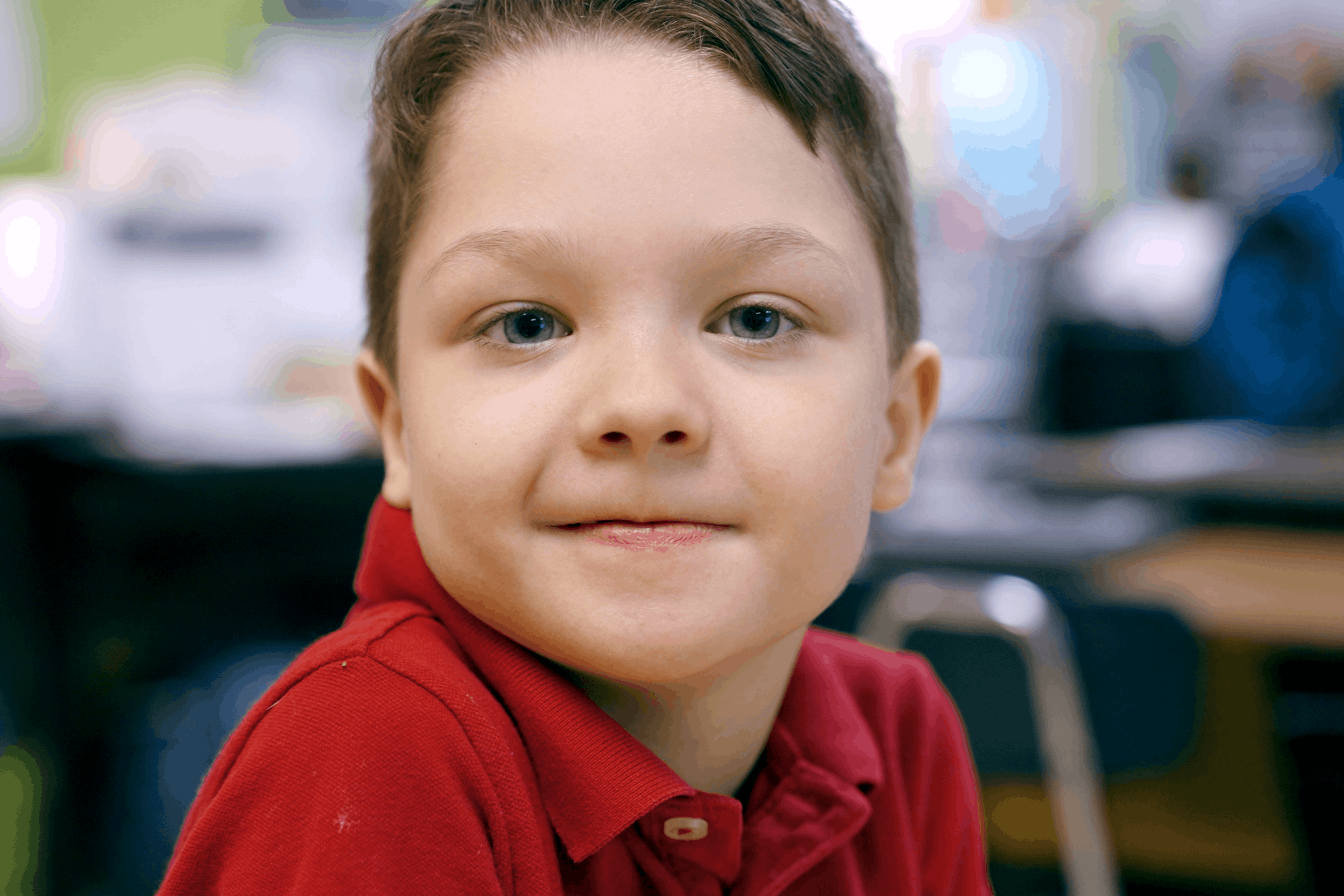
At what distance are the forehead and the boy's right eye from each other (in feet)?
0.11

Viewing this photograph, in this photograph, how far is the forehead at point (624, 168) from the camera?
1.73ft

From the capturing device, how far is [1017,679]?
151 centimetres

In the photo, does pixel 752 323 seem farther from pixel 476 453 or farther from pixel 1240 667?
pixel 1240 667

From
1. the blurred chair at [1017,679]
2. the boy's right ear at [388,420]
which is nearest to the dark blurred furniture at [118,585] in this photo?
the blurred chair at [1017,679]

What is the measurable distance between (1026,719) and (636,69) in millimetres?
1237

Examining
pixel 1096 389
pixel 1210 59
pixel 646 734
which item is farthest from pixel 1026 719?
pixel 1210 59

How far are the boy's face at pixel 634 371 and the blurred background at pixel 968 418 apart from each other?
0.78 feet

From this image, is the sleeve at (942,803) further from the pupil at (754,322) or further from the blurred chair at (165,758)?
the blurred chair at (165,758)

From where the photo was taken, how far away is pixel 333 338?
10.4ft

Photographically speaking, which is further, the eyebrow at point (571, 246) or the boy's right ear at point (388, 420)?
the boy's right ear at point (388, 420)

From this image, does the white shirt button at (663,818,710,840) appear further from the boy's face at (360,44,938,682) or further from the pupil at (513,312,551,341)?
the pupil at (513,312,551,341)

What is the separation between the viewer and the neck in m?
0.62

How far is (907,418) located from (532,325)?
293 mm

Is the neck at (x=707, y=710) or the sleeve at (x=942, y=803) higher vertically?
the neck at (x=707, y=710)
